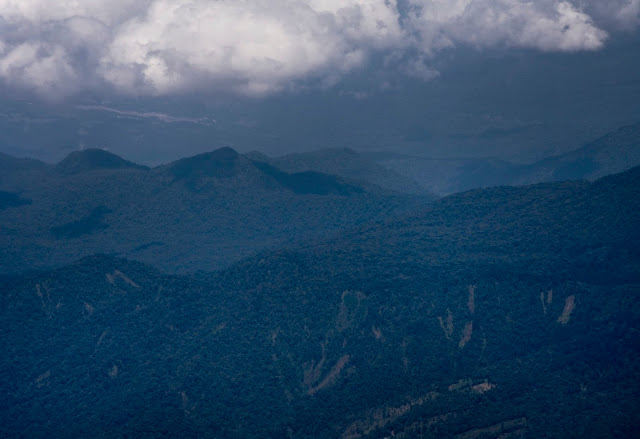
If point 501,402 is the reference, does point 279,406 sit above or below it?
below

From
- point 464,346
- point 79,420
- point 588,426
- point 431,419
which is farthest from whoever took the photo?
point 464,346

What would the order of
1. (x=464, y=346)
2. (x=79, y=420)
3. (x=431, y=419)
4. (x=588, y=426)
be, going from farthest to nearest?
(x=464, y=346) → (x=79, y=420) → (x=431, y=419) → (x=588, y=426)

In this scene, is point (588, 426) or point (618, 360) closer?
point (588, 426)

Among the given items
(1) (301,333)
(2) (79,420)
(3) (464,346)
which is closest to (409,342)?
(3) (464,346)

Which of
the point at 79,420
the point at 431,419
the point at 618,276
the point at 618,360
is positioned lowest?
the point at 79,420

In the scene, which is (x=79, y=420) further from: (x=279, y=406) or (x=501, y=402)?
(x=501, y=402)

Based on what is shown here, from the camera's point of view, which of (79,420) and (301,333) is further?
(301,333)

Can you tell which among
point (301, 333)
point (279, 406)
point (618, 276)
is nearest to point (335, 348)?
point (301, 333)

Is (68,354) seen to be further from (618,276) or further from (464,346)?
(618,276)

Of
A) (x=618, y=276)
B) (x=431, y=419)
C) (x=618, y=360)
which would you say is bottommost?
(x=431, y=419)
